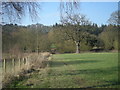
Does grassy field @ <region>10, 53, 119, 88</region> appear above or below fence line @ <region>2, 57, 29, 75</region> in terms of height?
below

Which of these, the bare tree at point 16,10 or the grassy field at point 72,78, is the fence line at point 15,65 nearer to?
the grassy field at point 72,78

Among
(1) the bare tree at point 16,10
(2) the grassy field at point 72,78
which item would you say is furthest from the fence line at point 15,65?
(1) the bare tree at point 16,10

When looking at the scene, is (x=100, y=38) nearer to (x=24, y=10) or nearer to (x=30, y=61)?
(x=30, y=61)

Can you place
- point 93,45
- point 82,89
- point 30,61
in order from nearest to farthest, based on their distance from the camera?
point 82,89 < point 30,61 < point 93,45

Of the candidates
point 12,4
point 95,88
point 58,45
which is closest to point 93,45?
point 58,45

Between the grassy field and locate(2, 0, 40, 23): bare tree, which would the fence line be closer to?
the grassy field

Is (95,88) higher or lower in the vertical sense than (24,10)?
lower

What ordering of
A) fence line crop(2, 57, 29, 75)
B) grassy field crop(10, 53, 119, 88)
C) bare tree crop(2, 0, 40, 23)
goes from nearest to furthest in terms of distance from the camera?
bare tree crop(2, 0, 40, 23) → grassy field crop(10, 53, 119, 88) → fence line crop(2, 57, 29, 75)

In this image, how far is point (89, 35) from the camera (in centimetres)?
4150

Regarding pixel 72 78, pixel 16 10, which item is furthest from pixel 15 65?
pixel 16 10

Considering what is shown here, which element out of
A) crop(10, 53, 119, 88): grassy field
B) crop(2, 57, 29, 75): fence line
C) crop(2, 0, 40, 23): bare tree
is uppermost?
crop(2, 0, 40, 23): bare tree

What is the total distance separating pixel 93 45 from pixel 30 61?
26.5 m

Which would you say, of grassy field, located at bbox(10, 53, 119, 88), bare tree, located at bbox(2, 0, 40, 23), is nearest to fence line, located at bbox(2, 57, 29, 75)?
grassy field, located at bbox(10, 53, 119, 88)

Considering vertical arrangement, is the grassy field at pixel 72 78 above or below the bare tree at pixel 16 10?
below
